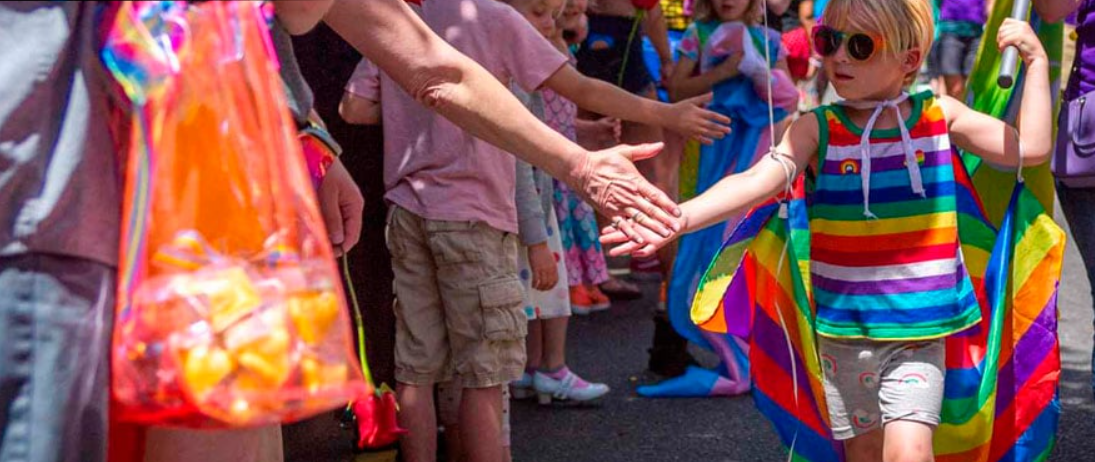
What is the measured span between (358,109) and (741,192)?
133 centimetres

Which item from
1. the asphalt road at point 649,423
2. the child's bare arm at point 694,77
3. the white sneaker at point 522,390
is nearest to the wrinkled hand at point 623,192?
the asphalt road at point 649,423

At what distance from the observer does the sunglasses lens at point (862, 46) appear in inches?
144

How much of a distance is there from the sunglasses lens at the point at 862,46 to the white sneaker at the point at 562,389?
231 centimetres

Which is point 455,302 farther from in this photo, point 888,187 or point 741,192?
point 888,187

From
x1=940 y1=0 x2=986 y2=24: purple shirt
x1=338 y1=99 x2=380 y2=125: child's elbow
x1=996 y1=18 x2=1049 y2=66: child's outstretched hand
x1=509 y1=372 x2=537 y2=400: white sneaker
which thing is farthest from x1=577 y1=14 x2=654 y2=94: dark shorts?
x1=940 y1=0 x2=986 y2=24: purple shirt

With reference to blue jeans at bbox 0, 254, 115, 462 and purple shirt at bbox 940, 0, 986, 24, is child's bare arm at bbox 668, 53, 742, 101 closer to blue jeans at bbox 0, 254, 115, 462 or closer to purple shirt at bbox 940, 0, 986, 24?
purple shirt at bbox 940, 0, 986, 24

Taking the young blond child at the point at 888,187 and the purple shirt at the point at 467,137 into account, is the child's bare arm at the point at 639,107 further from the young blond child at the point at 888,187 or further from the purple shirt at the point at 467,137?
the young blond child at the point at 888,187

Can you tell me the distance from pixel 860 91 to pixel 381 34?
1503mm

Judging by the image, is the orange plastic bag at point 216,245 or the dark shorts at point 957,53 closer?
the orange plastic bag at point 216,245

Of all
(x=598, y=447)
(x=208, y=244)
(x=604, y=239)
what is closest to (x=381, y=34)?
(x=604, y=239)

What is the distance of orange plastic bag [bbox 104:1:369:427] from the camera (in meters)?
1.87

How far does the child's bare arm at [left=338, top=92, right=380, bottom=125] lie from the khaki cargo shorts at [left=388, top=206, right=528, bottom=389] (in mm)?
304

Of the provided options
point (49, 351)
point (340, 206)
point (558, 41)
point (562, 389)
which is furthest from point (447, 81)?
point (562, 389)

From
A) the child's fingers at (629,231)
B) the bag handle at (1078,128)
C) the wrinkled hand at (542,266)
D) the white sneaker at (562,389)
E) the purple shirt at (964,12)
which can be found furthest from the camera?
the purple shirt at (964,12)
